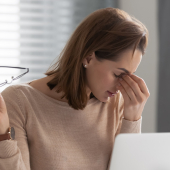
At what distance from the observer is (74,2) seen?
2045mm

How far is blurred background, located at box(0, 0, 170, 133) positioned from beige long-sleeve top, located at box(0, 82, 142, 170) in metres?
0.81

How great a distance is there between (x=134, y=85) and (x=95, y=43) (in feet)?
0.77

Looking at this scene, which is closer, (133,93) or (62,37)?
(133,93)

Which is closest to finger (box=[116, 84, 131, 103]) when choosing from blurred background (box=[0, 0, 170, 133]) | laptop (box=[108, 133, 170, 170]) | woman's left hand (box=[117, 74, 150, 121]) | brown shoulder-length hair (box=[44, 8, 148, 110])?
woman's left hand (box=[117, 74, 150, 121])

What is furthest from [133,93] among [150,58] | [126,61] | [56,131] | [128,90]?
[150,58]

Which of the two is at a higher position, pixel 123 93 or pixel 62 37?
pixel 62 37

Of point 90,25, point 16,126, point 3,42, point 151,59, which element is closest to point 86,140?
point 16,126

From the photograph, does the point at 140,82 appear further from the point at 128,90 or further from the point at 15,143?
the point at 15,143

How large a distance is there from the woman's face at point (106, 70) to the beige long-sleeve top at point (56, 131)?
124mm

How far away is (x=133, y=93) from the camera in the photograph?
3.42 feet

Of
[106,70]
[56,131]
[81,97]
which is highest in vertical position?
[106,70]

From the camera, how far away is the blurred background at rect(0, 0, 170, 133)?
5.84 ft

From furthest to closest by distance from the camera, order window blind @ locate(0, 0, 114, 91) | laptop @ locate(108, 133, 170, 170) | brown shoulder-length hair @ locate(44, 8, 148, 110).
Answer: window blind @ locate(0, 0, 114, 91)
brown shoulder-length hair @ locate(44, 8, 148, 110)
laptop @ locate(108, 133, 170, 170)

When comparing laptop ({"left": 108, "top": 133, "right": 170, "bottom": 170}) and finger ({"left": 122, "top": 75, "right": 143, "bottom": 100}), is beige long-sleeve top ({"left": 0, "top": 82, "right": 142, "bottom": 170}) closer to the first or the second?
finger ({"left": 122, "top": 75, "right": 143, "bottom": 100})
